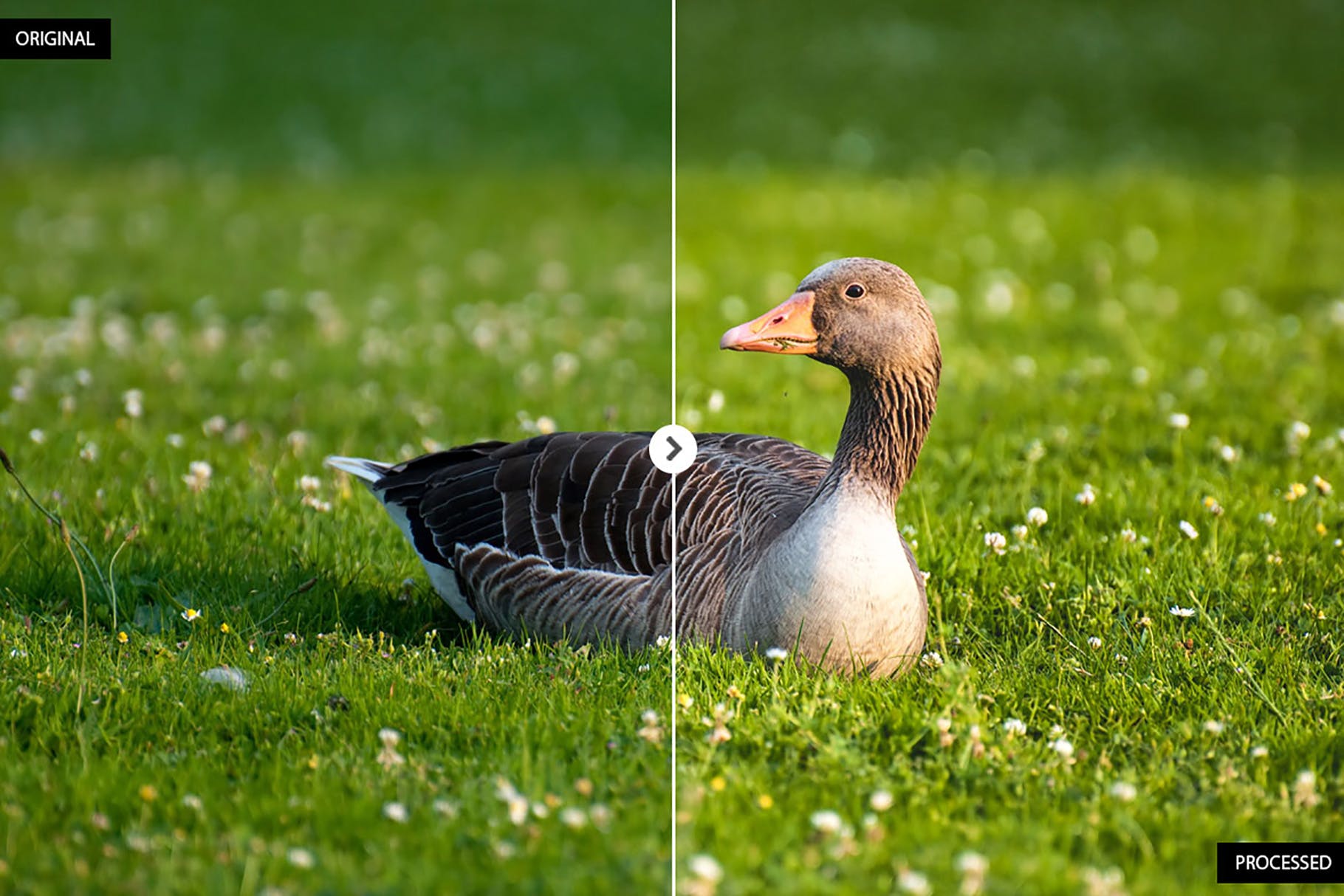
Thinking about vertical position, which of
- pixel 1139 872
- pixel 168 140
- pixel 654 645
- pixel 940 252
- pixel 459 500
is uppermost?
pixel 168 140

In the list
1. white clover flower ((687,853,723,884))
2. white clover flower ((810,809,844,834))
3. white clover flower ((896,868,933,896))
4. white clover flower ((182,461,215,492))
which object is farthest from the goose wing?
white clover flower ((896,868,933,896))

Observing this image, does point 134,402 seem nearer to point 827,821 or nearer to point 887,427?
point 887,427

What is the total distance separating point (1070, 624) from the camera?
17.3 ft

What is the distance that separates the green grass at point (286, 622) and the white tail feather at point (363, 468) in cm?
29

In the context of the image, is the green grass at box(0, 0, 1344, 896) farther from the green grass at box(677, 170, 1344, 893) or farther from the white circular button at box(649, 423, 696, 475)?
the white circular button at box(649, 423, 696, 475)

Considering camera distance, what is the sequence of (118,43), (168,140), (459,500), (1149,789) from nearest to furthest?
1. (1149,789)
2. (459,500)
3. (168,140)
4. (118,43)

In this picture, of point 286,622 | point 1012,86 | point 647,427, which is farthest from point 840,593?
point 1012,86

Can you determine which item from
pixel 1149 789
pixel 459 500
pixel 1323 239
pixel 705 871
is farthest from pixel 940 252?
pixel 705 871

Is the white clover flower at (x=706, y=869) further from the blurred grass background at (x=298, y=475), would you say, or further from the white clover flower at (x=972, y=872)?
the white clover flower at (x=972, y=872)

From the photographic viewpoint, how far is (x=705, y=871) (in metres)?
3.33

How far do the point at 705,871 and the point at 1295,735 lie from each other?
6.76 feet

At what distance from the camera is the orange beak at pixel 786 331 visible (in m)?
4.57

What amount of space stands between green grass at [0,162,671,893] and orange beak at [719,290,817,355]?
1084mm

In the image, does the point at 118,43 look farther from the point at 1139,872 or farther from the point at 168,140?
the point at 1139,872
